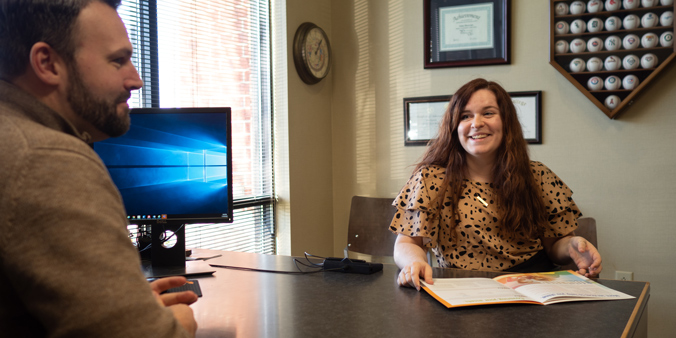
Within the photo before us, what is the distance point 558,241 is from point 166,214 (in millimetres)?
1403

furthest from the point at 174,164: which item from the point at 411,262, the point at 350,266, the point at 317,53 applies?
the point at 317,53

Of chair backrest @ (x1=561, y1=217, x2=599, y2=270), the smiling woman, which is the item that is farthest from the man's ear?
chair backrest @ (x1=561, y1=217, x2=599, y2=270)

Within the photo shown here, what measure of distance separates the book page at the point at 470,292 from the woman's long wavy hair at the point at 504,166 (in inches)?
20.7

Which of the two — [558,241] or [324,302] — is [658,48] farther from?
[324,302]

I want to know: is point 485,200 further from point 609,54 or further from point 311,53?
point 311,53

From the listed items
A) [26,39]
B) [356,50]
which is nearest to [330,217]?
[356,50]

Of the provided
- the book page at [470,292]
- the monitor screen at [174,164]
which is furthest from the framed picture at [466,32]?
the book page at [470,292]

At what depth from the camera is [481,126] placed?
6.89ft

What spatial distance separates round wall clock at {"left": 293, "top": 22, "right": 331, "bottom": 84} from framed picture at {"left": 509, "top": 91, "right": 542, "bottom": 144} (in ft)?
4.00

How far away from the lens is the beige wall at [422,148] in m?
3.00

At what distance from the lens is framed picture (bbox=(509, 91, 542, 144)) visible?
321 cm

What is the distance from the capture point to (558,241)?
203 centimetres

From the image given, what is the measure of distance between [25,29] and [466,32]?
2973 mm

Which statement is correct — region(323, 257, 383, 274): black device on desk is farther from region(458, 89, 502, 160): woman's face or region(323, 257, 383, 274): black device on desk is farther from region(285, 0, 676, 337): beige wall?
region(285, 0, 676, 337): beige wall
